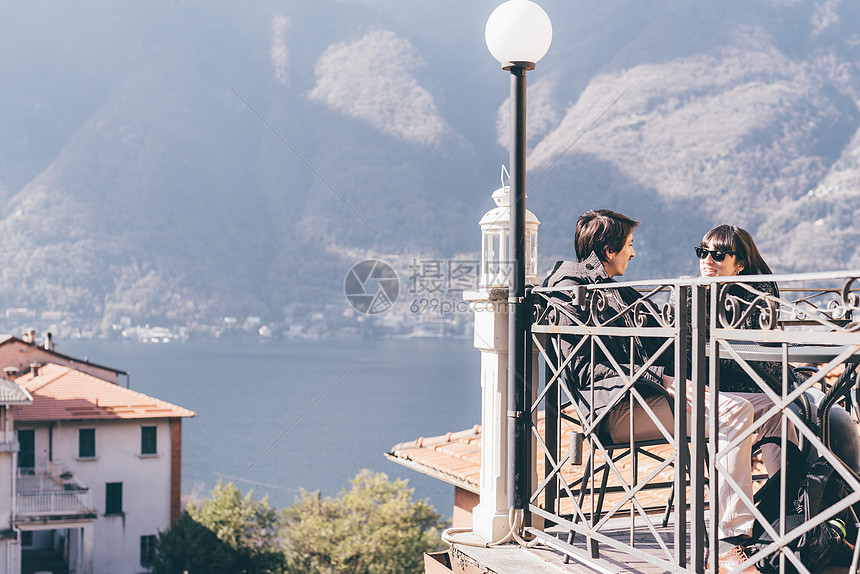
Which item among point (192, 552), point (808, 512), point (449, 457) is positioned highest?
point (808, 512)

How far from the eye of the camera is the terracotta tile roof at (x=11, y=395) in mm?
20828

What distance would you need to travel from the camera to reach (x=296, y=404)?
10156 centimetres

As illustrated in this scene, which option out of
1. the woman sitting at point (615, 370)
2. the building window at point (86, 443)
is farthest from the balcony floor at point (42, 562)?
the woman sitting at point (615, 370)

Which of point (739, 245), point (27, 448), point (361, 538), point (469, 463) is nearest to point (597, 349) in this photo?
point (739, 245)

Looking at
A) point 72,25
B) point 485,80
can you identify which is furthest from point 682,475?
point 72,25

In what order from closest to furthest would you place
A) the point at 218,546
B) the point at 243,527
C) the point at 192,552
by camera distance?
the point at 192,552 < the point at 218,546 < the point at 243,527

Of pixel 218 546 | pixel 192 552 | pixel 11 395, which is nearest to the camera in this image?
pixel 11 395

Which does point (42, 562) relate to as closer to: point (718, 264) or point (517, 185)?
point (517, 185)

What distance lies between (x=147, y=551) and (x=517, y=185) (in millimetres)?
27306

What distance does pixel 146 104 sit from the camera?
16912 cm

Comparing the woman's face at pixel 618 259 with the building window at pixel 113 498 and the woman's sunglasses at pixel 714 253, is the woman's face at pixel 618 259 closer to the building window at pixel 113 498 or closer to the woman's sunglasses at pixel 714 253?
the woman's sunglasses at pixel 714 253

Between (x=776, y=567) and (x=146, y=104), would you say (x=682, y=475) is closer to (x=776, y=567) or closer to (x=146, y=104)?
(x=776, y=567)

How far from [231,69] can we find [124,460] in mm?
166285

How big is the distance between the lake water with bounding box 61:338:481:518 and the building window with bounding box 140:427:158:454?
15.6 metres
